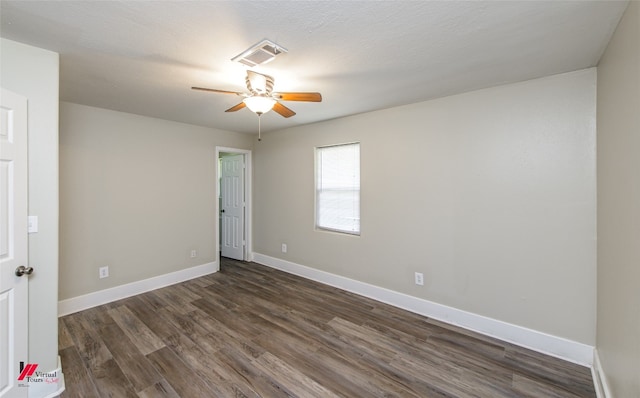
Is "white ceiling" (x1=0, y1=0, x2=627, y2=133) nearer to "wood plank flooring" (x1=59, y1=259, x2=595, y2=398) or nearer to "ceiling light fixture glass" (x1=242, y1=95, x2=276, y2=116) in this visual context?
"ceiling light fixture glass" (x1=242, y1=95, x2=276, y2=116)

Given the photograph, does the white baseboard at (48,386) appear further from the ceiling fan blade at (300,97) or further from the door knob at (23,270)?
the ceiling fan blade at (300,97)

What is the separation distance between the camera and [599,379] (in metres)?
1.88

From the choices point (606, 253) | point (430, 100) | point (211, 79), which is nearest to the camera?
point (606, 253)

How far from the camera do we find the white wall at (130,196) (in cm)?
298

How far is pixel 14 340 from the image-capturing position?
1.64 m

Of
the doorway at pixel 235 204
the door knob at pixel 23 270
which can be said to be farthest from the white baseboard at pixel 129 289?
the door knob at pixel 23 270

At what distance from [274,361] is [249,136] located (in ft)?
12.4

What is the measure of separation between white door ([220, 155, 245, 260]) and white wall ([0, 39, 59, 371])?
120 inches

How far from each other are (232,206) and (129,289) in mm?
2123

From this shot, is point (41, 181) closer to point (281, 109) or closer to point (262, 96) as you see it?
point (262, 96)

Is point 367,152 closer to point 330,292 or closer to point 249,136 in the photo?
point 330,292

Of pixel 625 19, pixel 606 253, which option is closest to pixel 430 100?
pixel 625 19

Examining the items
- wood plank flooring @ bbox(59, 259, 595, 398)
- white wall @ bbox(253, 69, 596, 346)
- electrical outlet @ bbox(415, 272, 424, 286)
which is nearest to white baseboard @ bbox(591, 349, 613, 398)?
wood plank flooring @ bbox(59, 259, 595, 398)

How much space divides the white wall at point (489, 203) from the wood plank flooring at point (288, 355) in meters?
0.45
